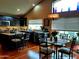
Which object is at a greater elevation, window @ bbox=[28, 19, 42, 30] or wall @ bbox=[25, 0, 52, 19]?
wall @ bbox=[25, 0, 52, 19]

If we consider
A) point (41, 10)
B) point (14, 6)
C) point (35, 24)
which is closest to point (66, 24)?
point (41, 10)

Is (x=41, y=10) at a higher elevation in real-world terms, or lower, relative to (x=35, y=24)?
higher

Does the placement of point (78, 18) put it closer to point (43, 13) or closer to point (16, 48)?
point (43, 13)

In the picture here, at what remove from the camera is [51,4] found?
9.08 metres

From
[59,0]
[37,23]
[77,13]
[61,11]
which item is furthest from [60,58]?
[37,23]

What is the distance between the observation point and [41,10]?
9.89 m

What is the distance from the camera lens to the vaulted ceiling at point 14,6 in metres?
8.68

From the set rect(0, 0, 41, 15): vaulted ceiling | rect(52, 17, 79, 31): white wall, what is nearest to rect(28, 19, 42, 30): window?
rect(0, 0, 41, 15): vaulted ceiling

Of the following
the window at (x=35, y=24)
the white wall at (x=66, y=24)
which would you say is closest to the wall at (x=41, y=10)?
the window at (x=35, y=24)

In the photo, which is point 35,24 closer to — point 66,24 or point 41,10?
point 41,10

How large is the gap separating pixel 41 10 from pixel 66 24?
2486mm

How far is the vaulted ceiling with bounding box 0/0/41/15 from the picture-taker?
28.5 ft

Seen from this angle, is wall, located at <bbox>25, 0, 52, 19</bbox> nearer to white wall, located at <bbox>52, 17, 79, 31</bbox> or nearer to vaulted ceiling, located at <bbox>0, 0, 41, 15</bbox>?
vaulted ceiling, located at <bbox>0, 0, 41, 15</bbox>

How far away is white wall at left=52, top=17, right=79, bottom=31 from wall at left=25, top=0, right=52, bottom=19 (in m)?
0.98
